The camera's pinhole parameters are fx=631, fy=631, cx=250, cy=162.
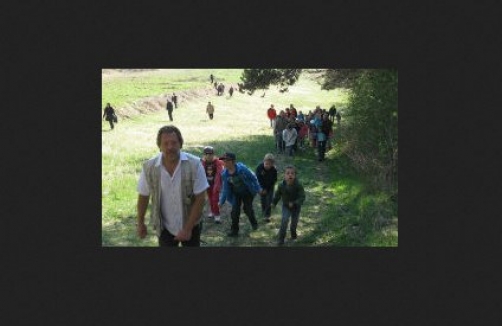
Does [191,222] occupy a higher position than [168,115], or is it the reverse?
[168,115]

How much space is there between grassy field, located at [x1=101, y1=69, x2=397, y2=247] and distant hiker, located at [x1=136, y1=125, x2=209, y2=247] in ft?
7.48

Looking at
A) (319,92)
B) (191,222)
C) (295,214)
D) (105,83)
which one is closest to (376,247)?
(295,214)

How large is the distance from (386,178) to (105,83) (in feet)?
14.8

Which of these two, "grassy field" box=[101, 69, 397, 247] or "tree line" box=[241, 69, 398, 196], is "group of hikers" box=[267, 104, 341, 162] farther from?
"tree line" box=[241, 69, 398, 196]

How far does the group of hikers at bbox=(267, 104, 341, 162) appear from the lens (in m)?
11.4

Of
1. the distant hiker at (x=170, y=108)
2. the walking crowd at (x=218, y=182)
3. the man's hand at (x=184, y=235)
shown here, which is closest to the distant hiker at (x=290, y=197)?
the walking crowd at (x=218, y=182)

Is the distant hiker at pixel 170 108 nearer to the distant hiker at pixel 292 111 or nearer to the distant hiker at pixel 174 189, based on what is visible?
the distant hiker at pixel 292 111

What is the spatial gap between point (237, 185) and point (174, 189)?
94.6 inches

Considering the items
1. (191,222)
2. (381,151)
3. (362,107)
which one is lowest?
(191,222)

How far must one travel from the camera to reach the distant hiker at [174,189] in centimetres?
644

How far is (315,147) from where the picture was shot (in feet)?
38.4

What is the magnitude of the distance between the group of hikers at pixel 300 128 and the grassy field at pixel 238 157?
0.54 feet

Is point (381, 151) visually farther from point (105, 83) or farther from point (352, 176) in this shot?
point (105, 83)

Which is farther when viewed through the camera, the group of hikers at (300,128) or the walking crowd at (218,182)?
the group of hikers at (300,128)
